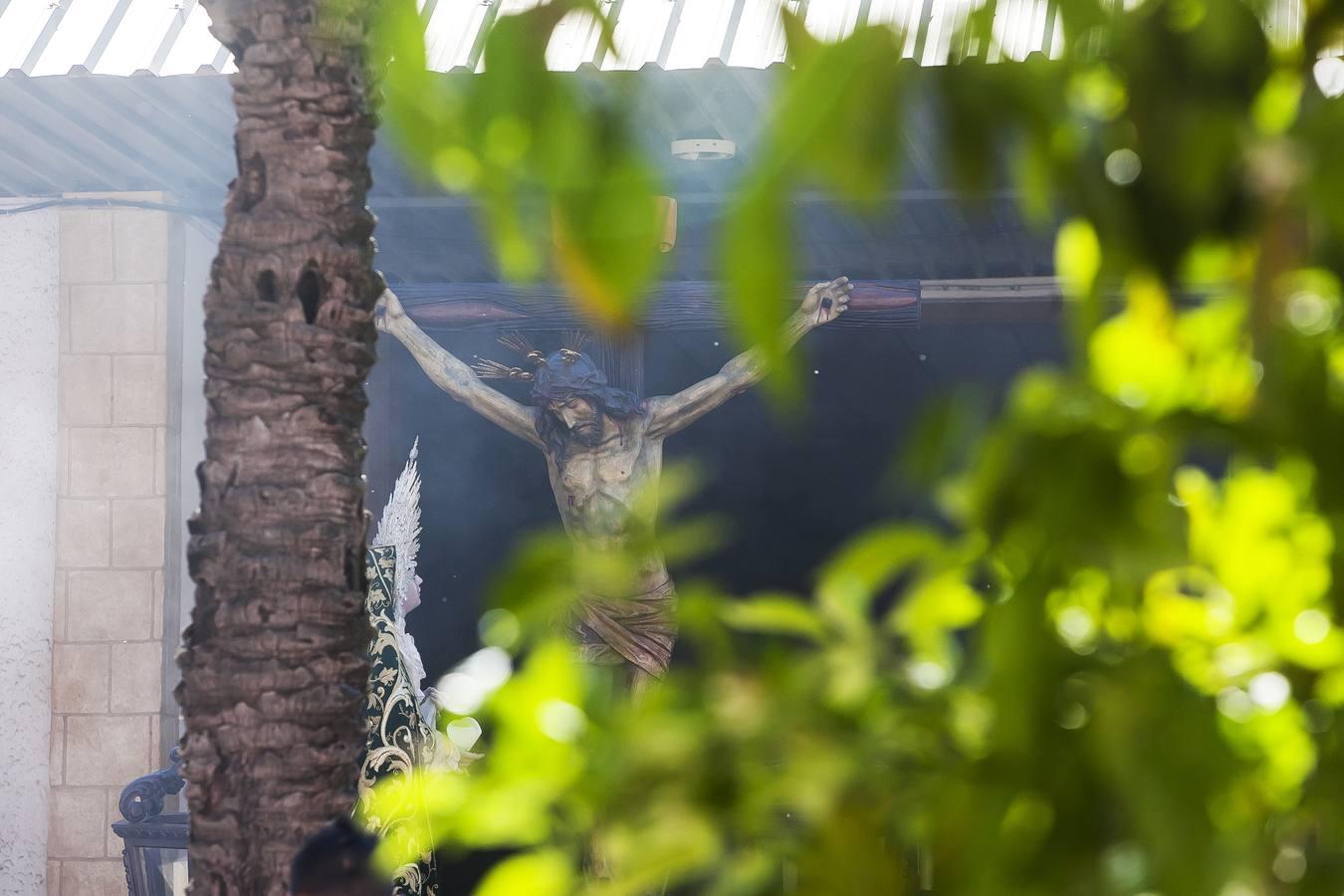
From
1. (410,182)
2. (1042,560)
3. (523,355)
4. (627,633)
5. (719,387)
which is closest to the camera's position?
(1042,560)

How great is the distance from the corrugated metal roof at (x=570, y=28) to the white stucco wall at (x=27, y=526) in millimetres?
1114

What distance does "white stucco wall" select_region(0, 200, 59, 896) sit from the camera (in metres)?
5.30

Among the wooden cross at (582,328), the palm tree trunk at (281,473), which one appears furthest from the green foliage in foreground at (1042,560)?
the wooden cross at (582,328)

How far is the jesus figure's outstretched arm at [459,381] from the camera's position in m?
5.57

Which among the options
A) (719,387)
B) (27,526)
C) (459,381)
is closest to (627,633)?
(719,387)

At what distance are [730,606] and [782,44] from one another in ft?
0.62

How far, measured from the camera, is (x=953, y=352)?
7078 millimetres

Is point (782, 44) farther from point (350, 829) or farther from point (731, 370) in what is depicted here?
point (731, 370)

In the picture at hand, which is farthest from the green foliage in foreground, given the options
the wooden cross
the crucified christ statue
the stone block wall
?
the stone block wall

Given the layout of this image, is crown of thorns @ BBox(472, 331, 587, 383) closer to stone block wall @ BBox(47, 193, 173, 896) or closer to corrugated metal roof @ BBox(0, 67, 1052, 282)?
corrugated metal roof @ BBox(0, 67, 1052, 282)

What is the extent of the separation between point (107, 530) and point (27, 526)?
33 cm

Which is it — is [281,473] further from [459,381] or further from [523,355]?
[523,355]

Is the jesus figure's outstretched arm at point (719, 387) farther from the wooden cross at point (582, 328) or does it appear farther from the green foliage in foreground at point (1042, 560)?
the green foliage in foreground at point (1042, 560)

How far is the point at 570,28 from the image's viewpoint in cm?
38
